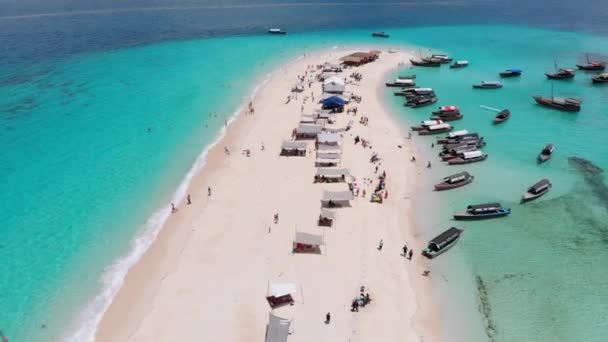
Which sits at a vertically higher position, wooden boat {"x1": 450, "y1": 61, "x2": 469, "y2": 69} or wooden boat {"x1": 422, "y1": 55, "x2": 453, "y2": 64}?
wooden boat {"x1": 422, "y1": 55, "x2": 453, "y2": 64}

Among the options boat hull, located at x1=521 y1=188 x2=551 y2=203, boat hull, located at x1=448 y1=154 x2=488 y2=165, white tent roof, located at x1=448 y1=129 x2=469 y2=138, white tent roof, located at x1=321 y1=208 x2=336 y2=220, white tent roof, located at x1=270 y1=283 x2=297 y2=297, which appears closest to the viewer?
white tent roof, located at x1=270 y1=283 x2=297 y2=297

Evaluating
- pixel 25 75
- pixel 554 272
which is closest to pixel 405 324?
pixel 554 272

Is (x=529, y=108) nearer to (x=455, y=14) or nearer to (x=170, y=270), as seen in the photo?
(x=170, y=270)

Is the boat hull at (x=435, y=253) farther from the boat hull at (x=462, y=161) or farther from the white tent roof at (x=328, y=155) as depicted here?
the white tent roof at (x=328, y=155)

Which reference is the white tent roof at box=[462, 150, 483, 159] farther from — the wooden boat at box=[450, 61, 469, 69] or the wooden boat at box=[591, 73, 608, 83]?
the wooden boat at box=[591, 73, 608, 83]

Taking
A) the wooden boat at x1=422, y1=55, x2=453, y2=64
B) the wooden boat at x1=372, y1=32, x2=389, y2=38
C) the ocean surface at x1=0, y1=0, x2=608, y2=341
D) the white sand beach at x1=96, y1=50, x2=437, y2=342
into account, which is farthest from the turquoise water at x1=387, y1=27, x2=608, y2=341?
the wooden boat at x1=372, y1=32, x2=389, y2=38

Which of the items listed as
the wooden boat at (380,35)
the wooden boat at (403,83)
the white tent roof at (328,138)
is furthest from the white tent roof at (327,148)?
the wooden boat at (380,35)
